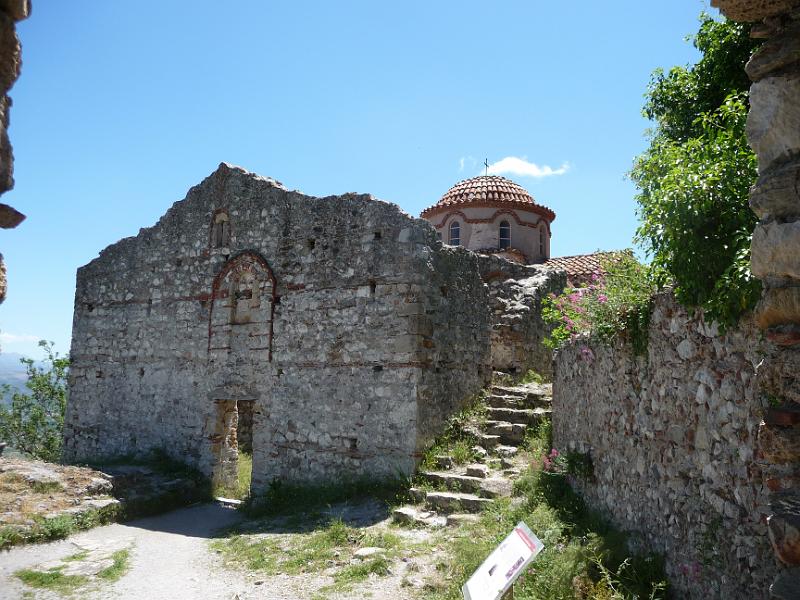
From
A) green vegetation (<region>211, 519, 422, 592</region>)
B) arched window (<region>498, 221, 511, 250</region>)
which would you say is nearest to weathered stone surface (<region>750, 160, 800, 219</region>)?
green vegetation (<region>211, 519, 422, 592</region>)

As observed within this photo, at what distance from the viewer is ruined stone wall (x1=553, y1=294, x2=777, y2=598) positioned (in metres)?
3.68

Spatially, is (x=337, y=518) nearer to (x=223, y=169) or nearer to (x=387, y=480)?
(x=387, y=480)

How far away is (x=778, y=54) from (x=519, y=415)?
29.6 ft

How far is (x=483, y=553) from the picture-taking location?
6.70 m

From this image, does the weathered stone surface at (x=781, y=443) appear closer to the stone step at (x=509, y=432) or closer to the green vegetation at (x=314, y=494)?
the green vegetation at (x=314, y=494)

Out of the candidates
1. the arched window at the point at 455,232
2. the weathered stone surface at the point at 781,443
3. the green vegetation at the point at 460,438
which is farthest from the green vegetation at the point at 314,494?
the arched window at the point at 455,232

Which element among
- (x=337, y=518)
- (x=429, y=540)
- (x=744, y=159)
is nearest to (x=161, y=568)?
(x=337, y=518)

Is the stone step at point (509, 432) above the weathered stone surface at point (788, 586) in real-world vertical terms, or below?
below

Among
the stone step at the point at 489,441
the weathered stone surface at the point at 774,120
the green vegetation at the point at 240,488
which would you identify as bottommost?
the green vegetation at the point at 240,488

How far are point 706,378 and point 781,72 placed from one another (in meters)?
2.21

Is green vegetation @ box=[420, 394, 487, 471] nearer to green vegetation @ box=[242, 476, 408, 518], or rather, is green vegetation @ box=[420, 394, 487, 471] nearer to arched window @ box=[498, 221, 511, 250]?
green vegetation @ box=[242, 476, 408, 518]

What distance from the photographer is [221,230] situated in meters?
13.2

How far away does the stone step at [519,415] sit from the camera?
10953 millimetres

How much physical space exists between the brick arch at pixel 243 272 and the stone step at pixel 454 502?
443 centimetres
